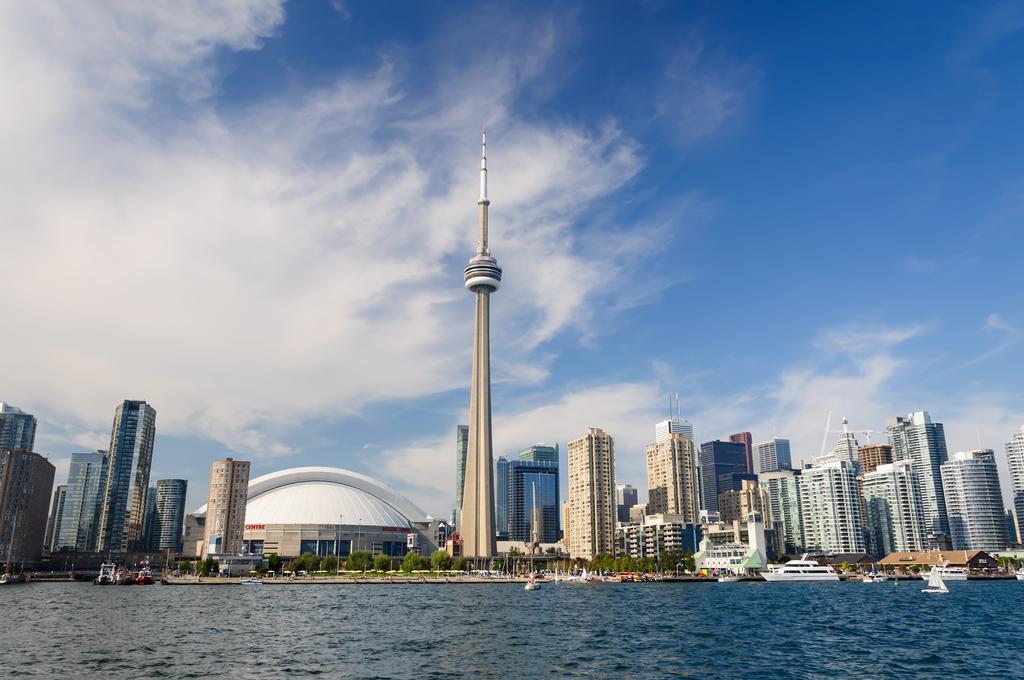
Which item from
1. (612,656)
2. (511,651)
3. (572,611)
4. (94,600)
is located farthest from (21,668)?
(94,600)

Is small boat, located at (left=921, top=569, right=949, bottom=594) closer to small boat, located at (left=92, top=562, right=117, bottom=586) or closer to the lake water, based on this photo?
the lake water

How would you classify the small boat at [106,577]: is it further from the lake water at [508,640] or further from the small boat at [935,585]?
the small boat at [935,585]

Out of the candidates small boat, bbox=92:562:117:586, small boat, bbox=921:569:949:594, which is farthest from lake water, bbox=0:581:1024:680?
small boat, bbox=92:562:117:586

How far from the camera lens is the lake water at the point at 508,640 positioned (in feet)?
158

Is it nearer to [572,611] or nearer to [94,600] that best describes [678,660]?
[572,611]

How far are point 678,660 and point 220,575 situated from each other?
16744cm

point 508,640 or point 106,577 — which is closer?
point 508,640

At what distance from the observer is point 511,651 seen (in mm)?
55188

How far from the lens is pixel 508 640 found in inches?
2415

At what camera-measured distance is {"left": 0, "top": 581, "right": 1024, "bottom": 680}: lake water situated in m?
48.3

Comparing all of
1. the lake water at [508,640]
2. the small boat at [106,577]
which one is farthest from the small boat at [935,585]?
the small boat at [106,577]

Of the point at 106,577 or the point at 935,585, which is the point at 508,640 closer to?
the point at 935,585

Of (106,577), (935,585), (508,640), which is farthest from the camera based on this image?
(106,577)

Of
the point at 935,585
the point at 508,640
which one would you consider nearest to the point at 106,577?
the point at 508,640
